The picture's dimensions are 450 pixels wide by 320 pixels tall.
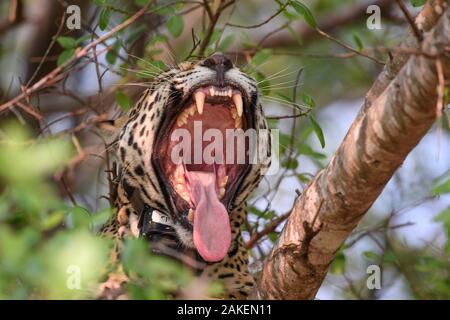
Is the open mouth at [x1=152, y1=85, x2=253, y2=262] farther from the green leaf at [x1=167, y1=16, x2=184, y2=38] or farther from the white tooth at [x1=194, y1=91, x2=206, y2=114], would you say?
the green leaf at [x1=167, y1=16, x2=184, y2=38]

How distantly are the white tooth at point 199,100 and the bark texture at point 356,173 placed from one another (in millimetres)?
1216

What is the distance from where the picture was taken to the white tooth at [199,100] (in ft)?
19.2

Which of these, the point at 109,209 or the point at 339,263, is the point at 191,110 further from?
the point at 109,209

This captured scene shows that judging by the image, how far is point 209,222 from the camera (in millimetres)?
5902

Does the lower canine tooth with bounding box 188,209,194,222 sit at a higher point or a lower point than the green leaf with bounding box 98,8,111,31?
lower

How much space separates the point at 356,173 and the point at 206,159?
217cm

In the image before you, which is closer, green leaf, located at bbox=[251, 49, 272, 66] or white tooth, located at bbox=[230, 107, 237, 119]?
white tooth, located at bbox=[230, 107, 237, 119]

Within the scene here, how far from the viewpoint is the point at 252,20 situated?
40.8ft

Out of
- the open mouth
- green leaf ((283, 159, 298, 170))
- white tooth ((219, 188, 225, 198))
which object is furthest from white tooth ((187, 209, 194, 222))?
green leaf ((283, 159, 298, 170))

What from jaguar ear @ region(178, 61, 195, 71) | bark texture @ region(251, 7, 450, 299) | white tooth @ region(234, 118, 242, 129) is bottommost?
bark texture @ region(251, 7, 450, 299)

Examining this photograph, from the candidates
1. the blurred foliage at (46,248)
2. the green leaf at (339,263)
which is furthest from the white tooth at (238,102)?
the blurred foliage at (46,248)

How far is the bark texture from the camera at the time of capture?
13.2 feet

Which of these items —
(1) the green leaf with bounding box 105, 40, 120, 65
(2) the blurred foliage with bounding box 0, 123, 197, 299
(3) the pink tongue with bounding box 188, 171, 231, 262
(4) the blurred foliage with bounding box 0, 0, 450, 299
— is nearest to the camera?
(2) the blurred foliage with bounding box 0, 123, 197, 299

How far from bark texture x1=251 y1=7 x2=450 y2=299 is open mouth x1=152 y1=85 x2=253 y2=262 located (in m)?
0.83
